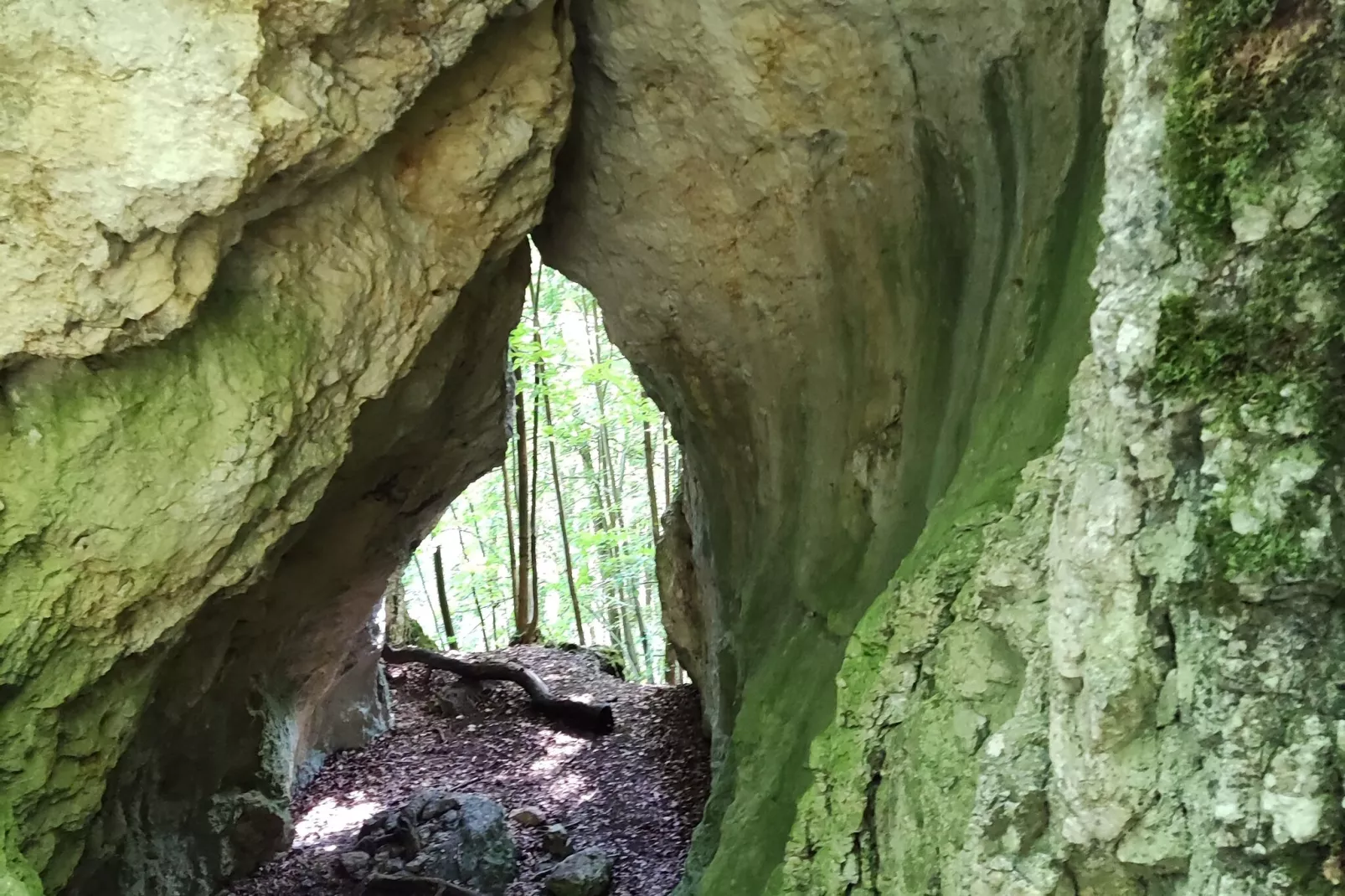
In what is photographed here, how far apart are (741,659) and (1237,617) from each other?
3981mm

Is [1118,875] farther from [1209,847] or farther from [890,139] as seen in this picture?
[890,139]

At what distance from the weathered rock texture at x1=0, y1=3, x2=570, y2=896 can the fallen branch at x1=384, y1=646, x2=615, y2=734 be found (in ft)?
14.9

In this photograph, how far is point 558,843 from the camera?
275 inches

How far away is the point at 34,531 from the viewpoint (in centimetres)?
333

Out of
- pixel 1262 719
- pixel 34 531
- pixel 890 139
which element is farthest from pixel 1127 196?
pixel 34 531

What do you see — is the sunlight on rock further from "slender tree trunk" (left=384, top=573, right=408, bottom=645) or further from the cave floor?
"slender tree trunk" (left=384, top=573, right=408, bottom=645)

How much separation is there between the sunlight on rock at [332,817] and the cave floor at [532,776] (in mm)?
14

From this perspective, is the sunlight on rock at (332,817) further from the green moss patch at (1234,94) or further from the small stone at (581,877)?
the green moss patch at (1234,94)

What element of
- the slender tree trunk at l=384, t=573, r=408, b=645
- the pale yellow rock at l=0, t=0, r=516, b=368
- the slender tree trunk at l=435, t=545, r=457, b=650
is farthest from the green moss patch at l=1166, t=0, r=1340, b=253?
the slender tree trunk at l=435, t=545, r=457, b=650

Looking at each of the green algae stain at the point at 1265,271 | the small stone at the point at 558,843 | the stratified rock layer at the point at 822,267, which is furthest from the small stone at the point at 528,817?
the green algae stain at the point at 1265,271

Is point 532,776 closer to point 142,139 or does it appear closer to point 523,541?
point 523,541

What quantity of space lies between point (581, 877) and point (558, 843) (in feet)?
2.46

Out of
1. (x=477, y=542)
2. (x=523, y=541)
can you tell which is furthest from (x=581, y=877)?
(x=477, y=542)

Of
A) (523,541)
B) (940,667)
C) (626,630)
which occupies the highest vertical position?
(940,667)
